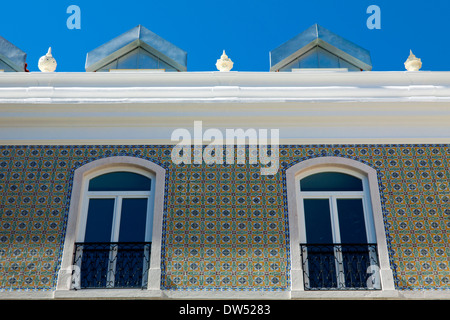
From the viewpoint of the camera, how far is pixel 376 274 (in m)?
8.09

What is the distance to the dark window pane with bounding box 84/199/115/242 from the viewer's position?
28.0ft

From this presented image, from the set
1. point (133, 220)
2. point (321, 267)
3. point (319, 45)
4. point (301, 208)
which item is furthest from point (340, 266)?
point (319, 45)

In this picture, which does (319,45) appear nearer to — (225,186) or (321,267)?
(225,186)

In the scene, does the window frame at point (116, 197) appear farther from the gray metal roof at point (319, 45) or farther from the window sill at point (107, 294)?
the gray metal roof at point (319, 45)

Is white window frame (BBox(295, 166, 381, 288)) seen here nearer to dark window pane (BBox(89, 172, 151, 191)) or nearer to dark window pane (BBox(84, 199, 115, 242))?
dark window pane (BBox(89, 172, 151, 191))

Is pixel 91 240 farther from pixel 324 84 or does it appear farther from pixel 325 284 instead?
pixel 324 84

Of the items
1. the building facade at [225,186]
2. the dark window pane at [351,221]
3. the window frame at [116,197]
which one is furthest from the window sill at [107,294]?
the dark window pane at [351,221]

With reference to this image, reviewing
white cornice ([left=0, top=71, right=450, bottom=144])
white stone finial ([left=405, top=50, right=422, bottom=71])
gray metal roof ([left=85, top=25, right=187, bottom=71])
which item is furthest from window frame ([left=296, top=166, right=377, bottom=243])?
gray metal roof ([left=85, top=25, right=187, bottom=71])

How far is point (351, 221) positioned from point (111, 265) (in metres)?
3.15

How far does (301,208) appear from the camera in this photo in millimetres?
8727

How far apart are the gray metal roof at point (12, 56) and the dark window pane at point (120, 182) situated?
3.01 meters

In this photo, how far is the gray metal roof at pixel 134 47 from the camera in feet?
35.4

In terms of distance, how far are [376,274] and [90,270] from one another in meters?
3.54

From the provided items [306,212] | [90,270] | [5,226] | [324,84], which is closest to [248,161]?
[306,212]
